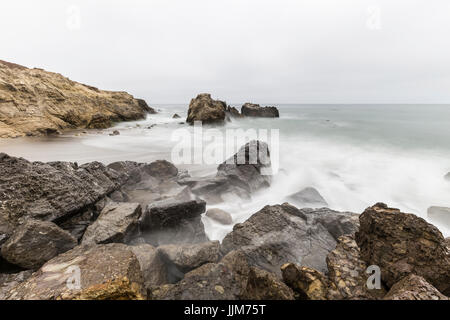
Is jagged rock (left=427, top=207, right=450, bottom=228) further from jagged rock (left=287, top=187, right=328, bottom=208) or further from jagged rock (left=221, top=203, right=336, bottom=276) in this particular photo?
jagged rock (left=221, top=203, right=336, bottom=276)

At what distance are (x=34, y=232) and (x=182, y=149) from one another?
11.2 m

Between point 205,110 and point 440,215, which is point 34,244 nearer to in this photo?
point 440,215

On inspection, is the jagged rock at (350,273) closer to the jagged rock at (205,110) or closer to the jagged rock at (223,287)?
the jagged rock at (223,287)

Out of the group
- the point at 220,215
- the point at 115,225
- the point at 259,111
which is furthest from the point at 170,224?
the point at 259,111

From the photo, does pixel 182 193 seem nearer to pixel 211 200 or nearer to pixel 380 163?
pixel 211 200

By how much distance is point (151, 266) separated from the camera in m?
2.98

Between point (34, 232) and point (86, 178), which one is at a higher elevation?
point (86, 178)

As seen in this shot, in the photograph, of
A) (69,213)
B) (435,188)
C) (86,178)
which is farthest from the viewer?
(435,188)

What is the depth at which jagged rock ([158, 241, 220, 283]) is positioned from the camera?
3.09 m

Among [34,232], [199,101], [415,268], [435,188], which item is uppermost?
[199,101]

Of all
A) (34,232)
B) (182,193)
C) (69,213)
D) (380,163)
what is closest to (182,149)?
(182,193)

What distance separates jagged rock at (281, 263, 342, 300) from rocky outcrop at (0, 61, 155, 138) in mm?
20905

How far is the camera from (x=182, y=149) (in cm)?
1399

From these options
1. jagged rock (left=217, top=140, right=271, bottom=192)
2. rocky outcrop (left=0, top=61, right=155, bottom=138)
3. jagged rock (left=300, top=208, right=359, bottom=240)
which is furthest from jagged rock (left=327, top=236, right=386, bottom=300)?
rocky outcrop (left=0, top=61, right=155, bottom=138)
